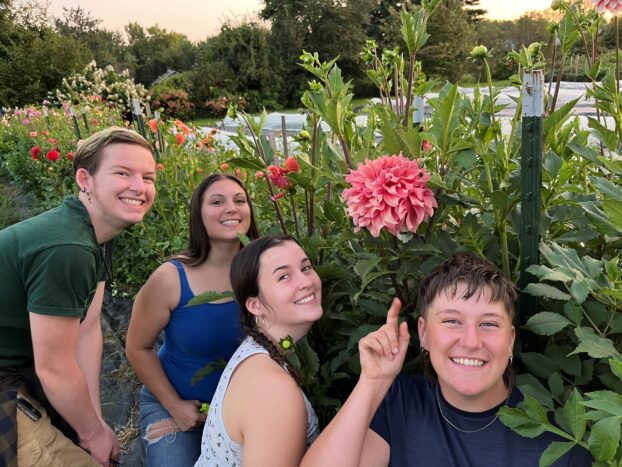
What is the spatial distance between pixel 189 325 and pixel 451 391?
919 mm

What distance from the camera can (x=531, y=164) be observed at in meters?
0.92

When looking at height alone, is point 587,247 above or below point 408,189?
below

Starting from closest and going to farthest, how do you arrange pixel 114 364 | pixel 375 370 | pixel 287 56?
pixel 375 370, pixel 114 364, pixel 287 56

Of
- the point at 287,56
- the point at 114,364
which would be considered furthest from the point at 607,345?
the point at 287,56

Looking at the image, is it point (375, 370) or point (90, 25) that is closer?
point (375, 370)

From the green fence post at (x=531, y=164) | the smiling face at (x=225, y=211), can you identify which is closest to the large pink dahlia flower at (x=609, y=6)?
the green fence post at (x=531, y=164)

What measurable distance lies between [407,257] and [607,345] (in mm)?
401

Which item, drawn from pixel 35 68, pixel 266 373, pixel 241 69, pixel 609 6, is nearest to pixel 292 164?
pixel 266 373

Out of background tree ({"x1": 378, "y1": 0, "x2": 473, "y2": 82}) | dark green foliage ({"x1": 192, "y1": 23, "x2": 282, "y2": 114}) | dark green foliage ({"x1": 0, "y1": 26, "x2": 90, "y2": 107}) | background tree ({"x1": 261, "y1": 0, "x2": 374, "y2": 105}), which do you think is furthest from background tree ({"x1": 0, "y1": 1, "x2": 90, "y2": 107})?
background tree ({"x1": 378, "y1": 0, "x2": 473, "y2": 82})

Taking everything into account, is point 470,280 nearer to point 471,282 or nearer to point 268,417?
point 471,282

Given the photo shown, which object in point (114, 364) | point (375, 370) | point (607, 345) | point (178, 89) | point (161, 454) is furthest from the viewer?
point (178, 89)

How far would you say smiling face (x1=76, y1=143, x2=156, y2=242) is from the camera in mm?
1416

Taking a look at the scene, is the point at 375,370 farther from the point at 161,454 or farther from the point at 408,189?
the point at 161,454

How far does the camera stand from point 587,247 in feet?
3.72
